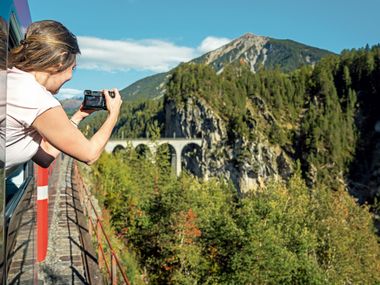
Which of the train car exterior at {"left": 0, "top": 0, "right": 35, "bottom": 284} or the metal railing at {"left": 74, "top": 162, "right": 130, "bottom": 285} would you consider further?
the metal railing at {"left": 74, "top": 162, "right": 130, "bottom": 285}

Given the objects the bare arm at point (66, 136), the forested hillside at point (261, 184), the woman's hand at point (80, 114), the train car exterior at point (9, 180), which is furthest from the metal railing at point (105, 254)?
the bare arm at point (66, 136)

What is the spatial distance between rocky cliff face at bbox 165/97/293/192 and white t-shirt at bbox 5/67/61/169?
8175 centimetres

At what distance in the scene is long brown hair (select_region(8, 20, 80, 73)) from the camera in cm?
131

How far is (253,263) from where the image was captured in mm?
18250

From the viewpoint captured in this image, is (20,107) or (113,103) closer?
(20,107)

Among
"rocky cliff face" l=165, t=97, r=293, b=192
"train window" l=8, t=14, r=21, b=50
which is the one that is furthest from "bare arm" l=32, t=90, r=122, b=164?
"rocky cliff face" l=165, t=97, r=293, b=192


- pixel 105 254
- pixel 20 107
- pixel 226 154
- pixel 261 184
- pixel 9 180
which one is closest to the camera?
pixel 20 107

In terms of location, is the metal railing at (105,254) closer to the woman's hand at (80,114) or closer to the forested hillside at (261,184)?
the forested hillside at (261,184)

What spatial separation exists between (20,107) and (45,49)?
0.86 ft

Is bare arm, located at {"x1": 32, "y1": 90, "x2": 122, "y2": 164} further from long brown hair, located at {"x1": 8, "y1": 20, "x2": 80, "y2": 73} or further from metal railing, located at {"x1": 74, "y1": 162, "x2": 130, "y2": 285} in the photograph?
metal railing, located at {"x1": 74, "y1": 162, "x2": 130, "y2": 285}

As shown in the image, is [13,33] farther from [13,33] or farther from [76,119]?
[76,119]

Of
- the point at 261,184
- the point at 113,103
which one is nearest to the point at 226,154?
the point at 261,184

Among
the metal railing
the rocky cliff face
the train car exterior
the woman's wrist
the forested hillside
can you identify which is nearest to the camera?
the train car exterior

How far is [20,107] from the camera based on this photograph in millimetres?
1157
